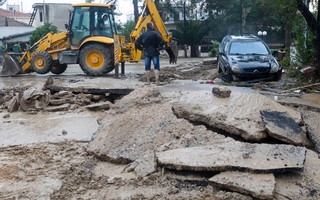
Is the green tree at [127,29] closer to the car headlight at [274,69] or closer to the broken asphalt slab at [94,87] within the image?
the car headlight at [274,69]

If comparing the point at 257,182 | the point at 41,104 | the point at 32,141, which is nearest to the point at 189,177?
the point at 257,182

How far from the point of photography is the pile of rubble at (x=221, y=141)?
3645mm

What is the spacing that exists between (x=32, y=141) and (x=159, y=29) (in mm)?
8856

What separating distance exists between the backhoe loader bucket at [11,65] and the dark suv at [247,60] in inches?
337

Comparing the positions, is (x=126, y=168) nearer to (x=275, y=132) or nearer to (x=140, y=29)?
(x=275, y=132)

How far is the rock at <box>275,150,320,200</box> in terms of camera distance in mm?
3443

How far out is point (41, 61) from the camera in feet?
46.1

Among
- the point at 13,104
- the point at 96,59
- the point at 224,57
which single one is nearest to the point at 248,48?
the point at 224,57

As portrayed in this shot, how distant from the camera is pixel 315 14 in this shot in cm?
1084

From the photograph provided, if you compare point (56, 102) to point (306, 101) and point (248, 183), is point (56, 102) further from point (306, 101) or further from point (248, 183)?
point (248, 183)

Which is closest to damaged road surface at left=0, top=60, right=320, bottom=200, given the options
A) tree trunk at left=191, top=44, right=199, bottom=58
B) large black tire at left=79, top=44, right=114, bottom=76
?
large black tire at left=79, top=44, right=114, bottom=76

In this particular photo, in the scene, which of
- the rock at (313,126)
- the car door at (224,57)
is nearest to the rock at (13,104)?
the rock at (313,126)

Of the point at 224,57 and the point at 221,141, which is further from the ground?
the point at 224,57

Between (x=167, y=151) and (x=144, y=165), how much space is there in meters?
0.33
